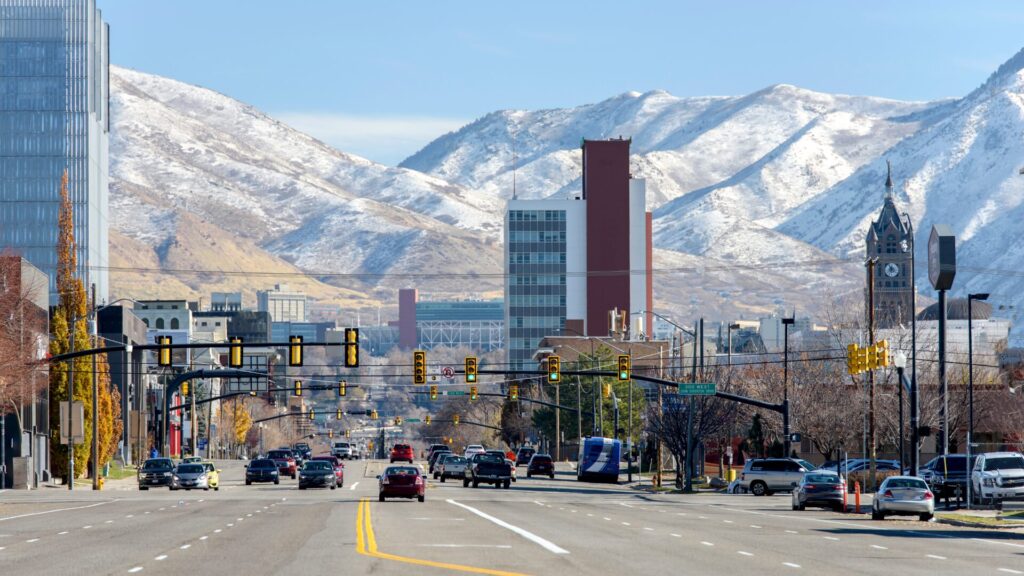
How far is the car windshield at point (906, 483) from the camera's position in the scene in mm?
56562

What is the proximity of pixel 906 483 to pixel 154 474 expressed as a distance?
46553mm

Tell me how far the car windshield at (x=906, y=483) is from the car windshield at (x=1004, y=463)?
9.25 metres

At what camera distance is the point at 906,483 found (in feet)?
186

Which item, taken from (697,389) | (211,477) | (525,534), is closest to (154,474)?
(211,477)

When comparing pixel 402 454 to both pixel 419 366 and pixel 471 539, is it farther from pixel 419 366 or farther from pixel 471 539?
pixel 471 539

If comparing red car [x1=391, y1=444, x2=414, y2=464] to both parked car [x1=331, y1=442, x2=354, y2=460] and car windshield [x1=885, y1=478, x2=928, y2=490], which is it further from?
car windshield [x1=885, y1=478, x2=928, y2=490]

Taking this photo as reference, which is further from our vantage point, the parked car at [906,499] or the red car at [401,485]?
the red car at [401,485]

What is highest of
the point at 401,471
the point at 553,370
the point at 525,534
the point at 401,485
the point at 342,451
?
the point at 553,370

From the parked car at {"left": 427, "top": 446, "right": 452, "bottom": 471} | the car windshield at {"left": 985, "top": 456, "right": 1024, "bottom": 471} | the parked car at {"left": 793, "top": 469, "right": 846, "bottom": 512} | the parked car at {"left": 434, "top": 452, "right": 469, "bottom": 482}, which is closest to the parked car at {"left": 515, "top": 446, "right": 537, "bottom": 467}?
the parked car at {"left": 427, "top": 446, "right": 452, "bottom": 471}

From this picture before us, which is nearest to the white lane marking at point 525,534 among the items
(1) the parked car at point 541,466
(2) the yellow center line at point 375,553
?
(2) the yellow center line at point 375,553

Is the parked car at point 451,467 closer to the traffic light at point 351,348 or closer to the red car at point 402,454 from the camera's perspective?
the traffic light at point 351,348

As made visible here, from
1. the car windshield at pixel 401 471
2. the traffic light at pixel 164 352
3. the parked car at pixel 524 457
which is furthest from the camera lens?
the parked car at pixel 524 457

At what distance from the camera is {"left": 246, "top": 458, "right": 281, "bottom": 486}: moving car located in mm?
98000

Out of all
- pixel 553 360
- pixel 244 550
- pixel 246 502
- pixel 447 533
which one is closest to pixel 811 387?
pixel 553 360
